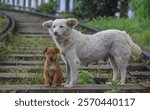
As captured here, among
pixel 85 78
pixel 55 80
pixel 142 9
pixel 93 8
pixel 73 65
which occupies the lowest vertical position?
pixel 85 78

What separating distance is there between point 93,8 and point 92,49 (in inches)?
807

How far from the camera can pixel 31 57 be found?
11.4m

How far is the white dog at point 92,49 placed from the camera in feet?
25.6

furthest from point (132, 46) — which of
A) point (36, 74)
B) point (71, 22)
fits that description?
point (36, 74)

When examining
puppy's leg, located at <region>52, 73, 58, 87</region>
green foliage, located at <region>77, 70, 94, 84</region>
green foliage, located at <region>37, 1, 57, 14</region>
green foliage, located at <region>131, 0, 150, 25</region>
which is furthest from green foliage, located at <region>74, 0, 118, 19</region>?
puppy's leg, located at <region>52, 73, 58, 87</region>

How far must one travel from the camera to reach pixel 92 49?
8.05 meters

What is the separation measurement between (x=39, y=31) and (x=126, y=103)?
11304mm

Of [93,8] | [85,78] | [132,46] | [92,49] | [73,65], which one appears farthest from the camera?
[93,8]

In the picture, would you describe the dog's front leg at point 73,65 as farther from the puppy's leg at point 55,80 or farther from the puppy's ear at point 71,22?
the puppy's ear at point 71,22

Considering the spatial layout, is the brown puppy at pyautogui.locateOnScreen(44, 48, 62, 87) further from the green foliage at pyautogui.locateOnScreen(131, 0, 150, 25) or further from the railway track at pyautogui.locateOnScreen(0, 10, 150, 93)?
the green foliage at pyautogui.locateOnScreen(131, 0, 150, 25)

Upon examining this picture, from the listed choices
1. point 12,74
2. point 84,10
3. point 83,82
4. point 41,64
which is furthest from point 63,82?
point 84,10

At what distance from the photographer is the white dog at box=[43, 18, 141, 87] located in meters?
7.82

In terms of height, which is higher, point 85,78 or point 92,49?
point 92,49

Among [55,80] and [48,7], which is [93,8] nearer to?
[48,7]
